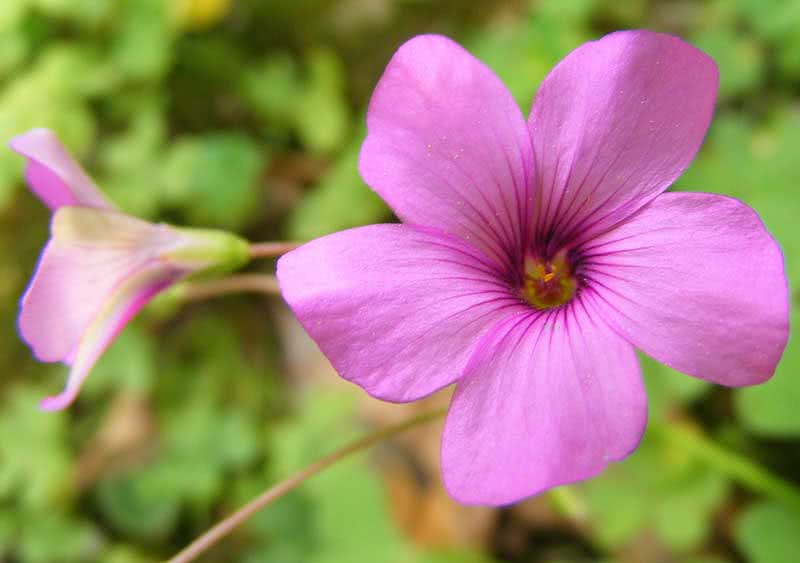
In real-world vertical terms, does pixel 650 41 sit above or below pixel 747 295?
above

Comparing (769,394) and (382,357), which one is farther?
(769,394)

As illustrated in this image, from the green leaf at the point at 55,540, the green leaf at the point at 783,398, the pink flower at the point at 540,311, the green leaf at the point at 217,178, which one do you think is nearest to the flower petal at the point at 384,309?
the pink flower at the point at 540,311

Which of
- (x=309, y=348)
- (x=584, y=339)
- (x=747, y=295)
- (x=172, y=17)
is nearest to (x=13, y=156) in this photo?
(x=172, y=17)

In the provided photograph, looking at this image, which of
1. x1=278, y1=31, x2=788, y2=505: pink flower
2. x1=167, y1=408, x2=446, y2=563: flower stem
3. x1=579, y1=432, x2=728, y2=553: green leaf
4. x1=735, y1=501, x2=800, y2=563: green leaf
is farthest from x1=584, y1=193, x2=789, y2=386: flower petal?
x1=579, y1=432, x2=728, y2=553: green leaf

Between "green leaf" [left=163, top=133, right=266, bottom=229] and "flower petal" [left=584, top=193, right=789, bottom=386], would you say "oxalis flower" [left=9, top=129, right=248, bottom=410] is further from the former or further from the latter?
"green leaf" [left=163, top=133, right=266, bottom=229]

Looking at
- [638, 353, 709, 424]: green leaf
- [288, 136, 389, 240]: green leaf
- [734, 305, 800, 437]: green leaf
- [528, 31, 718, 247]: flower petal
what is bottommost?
[288, 136, 389, 240]: green leaf

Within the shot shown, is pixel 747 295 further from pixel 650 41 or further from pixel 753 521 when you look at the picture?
pixel 753 521

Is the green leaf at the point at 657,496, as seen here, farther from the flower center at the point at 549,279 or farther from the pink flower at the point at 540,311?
the pink flower at the point at 540,311
